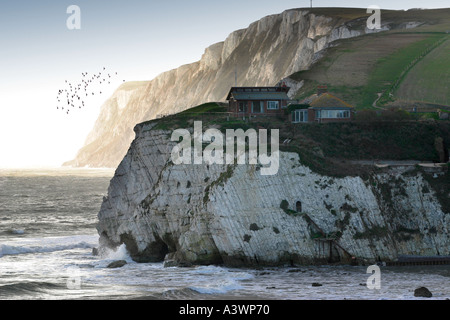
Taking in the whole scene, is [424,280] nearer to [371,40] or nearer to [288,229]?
[288,229]

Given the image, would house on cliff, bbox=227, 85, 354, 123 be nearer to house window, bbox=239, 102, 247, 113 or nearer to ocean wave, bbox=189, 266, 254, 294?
house window, bbox=239, 102, 247, 113

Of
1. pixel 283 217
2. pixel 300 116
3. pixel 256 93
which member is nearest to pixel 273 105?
pixel 256 93

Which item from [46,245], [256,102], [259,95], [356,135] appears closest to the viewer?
[46,245]

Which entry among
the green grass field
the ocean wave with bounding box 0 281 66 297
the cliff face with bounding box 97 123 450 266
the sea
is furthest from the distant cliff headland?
the green grass field

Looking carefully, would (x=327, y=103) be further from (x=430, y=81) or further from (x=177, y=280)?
(x=430, y=81)

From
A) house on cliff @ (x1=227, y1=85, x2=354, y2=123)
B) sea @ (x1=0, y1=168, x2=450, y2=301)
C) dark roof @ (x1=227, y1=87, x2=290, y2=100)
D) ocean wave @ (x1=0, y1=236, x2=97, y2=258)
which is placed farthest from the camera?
dark roof @ (x1=227, y1=87, x2=290, y2=100)

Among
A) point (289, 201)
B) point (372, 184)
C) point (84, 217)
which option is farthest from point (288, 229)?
point (84, 217)

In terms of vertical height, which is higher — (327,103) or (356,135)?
(327,103)

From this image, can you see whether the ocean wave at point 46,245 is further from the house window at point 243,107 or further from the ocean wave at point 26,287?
the house window at point 243,107
